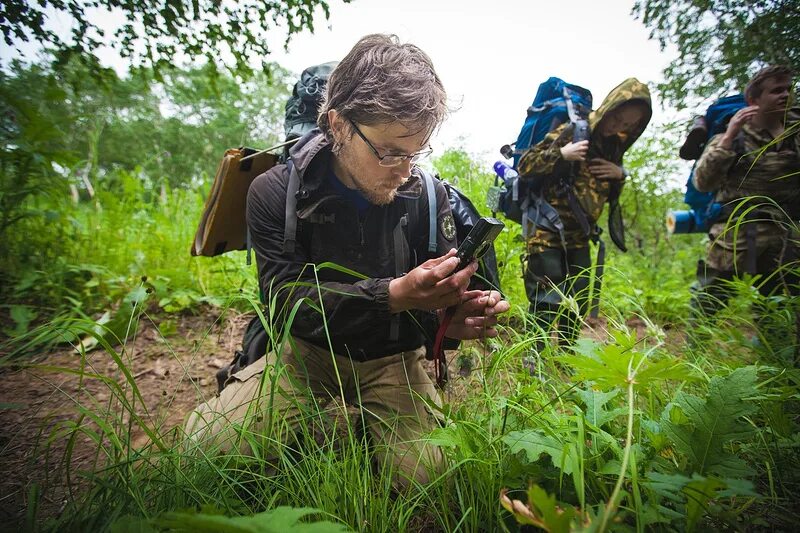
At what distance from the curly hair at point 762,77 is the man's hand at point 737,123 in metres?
0.08

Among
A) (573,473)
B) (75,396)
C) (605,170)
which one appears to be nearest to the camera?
(573,473)

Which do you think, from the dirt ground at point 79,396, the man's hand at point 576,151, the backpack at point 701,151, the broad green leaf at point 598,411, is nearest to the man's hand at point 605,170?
the man's hand at point 576,151

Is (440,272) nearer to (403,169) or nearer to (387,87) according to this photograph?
(403,169)

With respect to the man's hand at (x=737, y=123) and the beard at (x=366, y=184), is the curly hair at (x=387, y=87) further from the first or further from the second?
the man's hand at (x=737, y=123)

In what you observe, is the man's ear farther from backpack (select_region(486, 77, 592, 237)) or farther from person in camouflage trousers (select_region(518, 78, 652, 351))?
person in camouflage trousers (select_region(518, 78, 652, 351))

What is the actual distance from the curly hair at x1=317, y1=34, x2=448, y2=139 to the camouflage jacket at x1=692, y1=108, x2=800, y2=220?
8.08 feet

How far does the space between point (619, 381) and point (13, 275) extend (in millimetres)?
4021

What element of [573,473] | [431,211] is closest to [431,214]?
[431,211]

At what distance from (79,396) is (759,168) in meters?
4.61

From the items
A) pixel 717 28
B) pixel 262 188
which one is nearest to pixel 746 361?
pixel 717 28

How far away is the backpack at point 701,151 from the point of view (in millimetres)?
2898

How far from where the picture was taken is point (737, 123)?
8.36ft

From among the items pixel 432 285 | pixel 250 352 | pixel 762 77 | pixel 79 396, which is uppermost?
pixel 762 77

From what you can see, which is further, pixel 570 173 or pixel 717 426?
pixel 570 173
